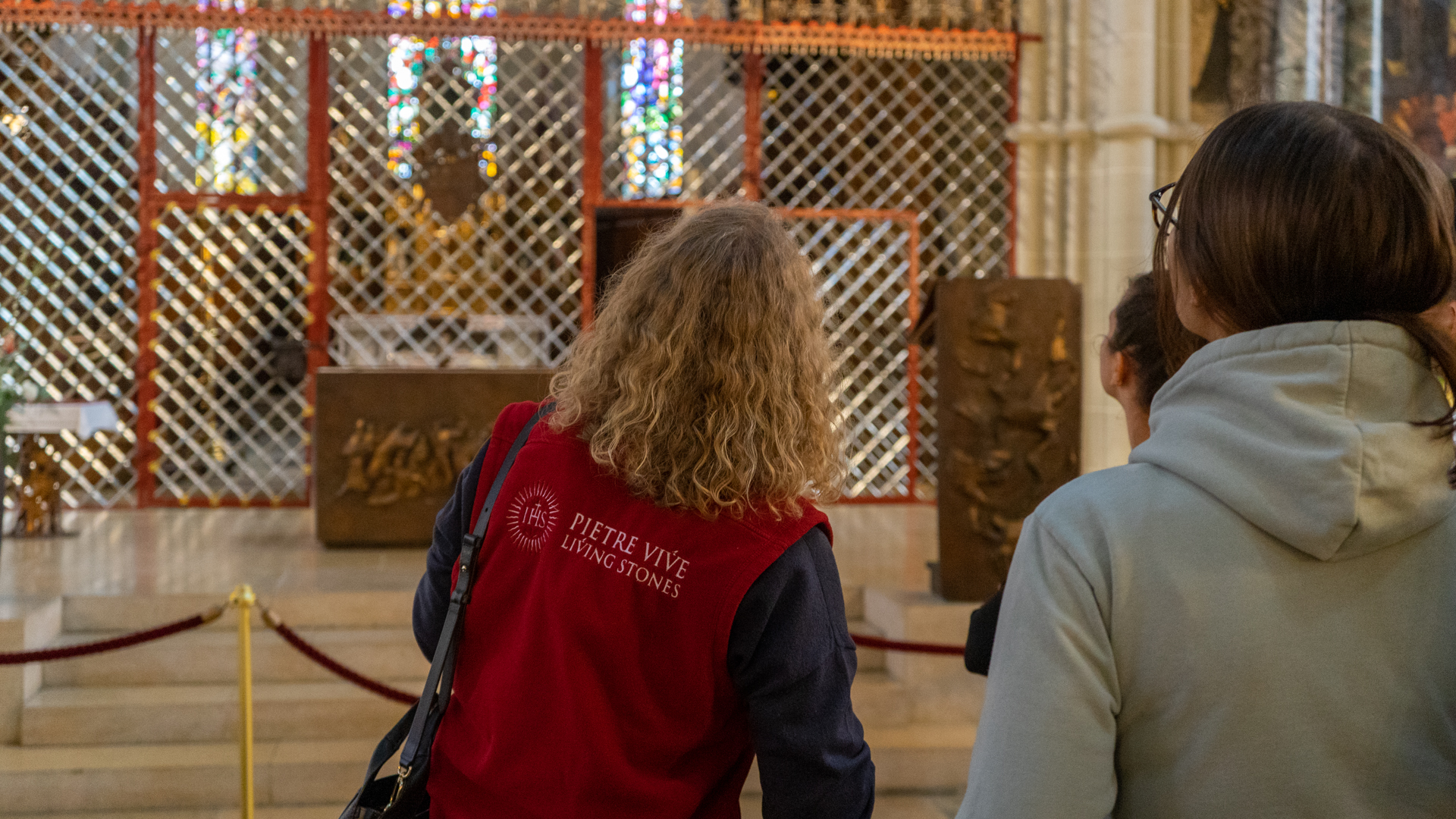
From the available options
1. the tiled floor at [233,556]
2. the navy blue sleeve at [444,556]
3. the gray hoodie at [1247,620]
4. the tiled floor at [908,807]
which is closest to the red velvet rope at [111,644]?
the tiled floor at [233,556]

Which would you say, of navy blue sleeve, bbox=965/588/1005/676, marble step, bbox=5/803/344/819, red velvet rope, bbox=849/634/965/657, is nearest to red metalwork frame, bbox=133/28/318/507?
marble step, bbox=5/803/344/819

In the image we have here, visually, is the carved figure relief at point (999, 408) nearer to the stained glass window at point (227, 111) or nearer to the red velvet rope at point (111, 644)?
the red velvet rope at point (111, 644)

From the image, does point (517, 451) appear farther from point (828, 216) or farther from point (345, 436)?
point (828, 216)

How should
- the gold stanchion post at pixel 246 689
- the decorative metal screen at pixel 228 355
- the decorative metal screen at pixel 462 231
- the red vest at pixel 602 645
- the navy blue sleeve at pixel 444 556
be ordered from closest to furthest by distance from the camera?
the red vest at pixel 602 645 < the navy blue sleeve at pixel 444 556 < the gold stanchion post at pixel 246 689 < the decorative metal screen at pixel 228 355 < the decorative metal screen at pixel 462 231

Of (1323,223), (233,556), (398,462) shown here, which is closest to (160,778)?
(233,556)

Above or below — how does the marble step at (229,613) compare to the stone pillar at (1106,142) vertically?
below

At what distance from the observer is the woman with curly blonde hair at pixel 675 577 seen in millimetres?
1278

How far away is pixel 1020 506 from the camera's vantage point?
4.00m

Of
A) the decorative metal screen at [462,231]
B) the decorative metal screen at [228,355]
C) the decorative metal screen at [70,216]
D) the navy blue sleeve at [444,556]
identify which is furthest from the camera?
the decorative metal screen at [462,231]

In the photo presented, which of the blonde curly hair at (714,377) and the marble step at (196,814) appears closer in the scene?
the blonde curly hair at (714,377)

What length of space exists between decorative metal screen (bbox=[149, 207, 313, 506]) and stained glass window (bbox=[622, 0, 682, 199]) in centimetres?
199

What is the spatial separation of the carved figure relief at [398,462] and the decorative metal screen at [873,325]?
2804 millimetres

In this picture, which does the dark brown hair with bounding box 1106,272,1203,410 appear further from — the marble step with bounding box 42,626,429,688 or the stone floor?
the marble step with bounding box 42,626,429,688

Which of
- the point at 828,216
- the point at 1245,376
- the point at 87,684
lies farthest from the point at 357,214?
the point at 1245,376
